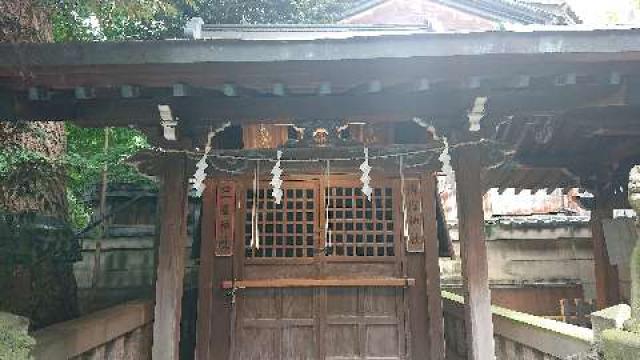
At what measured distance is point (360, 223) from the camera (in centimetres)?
803

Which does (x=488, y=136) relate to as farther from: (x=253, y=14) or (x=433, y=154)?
(x=253, y=14)

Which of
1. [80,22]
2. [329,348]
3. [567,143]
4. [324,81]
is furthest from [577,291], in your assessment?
[80,22]

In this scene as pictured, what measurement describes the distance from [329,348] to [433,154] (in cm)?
350

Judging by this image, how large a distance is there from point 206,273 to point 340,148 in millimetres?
3215

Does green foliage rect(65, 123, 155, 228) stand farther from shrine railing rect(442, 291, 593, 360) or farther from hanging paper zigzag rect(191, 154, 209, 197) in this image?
shrine railing rect(442, 291, 593, 360)

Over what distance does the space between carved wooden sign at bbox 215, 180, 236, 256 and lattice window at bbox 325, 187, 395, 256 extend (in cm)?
159

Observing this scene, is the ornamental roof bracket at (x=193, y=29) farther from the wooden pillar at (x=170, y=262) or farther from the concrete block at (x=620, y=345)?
the concrete block at (x=620, y=345)

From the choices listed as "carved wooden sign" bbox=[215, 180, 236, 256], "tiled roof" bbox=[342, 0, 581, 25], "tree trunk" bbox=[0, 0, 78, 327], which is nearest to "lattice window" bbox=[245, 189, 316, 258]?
"carved wooden sign" bbox=[215, 180, 236, 256]

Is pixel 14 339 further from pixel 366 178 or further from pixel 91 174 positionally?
pixel 91 174

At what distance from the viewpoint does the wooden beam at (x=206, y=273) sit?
764cm

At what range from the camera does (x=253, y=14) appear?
49.0 feet

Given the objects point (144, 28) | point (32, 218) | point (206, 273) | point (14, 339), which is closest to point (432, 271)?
point (206, 273)

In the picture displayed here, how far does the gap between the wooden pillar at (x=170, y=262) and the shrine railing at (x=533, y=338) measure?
13.2 ft

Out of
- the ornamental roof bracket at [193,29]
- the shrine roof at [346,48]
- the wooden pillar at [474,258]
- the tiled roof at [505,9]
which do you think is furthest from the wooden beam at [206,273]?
the tiled roof at [505,9]
